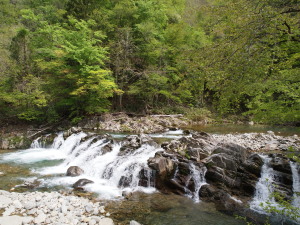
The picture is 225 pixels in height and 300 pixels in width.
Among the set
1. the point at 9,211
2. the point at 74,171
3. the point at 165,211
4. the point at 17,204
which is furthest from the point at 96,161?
the point at 165,211

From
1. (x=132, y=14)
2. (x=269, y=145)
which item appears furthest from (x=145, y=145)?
(x=132, y=14)

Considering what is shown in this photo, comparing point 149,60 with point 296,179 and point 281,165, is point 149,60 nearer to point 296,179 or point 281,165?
point 281,165

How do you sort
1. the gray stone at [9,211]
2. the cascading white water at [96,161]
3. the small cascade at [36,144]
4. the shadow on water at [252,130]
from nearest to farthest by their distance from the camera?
the gray stone at [9,211]
the cascading white water at [96,161]
the small cascade at [36,144]
the shadow on water at [252,130]

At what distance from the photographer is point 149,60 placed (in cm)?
2067

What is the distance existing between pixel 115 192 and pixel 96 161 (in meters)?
2.68

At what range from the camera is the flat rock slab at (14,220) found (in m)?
4.62

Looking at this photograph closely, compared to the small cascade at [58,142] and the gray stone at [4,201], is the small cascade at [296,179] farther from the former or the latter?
the small cascade at [58,142]

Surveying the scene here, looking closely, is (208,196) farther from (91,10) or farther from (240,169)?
(91,10)

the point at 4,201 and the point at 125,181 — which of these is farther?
the point at 125,181

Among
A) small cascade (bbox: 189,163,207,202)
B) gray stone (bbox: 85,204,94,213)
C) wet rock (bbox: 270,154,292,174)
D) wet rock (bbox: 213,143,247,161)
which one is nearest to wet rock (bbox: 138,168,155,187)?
small cascade (bbox: 189,163,207,202)

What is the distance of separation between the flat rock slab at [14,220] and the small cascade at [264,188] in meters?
6.22

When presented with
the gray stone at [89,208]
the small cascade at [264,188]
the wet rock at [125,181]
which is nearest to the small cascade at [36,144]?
the wet rock at [125,181]

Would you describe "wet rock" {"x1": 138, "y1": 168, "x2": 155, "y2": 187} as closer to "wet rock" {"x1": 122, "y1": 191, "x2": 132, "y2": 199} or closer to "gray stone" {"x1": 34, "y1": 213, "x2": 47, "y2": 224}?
"wet rock" {"x1": 122, "y1": 191, "x2": 132, "y2": 199}

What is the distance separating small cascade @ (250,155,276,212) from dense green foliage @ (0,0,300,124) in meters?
1.86
